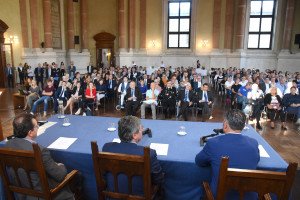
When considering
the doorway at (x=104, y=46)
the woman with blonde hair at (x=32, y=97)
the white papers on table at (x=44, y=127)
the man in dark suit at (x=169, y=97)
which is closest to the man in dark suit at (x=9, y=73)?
the woman with blonde hair at (x=32, y=97)

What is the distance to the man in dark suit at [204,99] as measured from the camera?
290 inches

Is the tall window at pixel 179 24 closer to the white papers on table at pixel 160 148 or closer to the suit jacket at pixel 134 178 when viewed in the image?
the white papers on table at pixel 160 148

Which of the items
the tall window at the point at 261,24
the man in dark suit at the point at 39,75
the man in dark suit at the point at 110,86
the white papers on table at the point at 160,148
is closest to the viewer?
the white papers on table at the point at 160,148

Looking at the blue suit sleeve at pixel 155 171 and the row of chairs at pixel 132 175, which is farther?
the blue suit sleeve at pixel 155 171

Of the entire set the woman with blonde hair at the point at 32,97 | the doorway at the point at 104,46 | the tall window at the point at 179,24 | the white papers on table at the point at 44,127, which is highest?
the tall window at the point at 179,24

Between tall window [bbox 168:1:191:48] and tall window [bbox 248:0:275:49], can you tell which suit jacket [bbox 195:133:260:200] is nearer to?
tall window [bbox 248:0:275:49]

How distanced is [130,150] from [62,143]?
1297 mm

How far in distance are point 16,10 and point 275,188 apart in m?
16.4

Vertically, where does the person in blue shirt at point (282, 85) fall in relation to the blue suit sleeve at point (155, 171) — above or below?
above

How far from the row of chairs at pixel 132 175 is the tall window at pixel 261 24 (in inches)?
693

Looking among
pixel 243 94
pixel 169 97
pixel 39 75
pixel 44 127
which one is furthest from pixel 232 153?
pixel 39 75

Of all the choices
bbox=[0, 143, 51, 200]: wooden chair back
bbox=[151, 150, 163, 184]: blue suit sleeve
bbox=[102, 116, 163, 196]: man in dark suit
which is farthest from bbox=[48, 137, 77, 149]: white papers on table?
bbox=[151, 150, 163, 184]: blue suit sleeve

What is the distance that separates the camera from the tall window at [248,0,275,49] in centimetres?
1695

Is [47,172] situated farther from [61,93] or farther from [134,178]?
[61,93]
